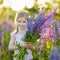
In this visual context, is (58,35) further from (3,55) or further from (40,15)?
(3,55)

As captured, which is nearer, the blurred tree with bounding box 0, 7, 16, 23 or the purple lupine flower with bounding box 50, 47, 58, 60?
the purple lupine flower with bounding box 50, 47, 58, 60

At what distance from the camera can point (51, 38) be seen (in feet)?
7.47

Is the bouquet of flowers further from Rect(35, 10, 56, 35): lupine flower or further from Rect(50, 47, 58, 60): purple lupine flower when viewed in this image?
Rect(50, 47, 58, 60): purple lupine flower

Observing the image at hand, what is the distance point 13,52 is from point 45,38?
35 centimetres

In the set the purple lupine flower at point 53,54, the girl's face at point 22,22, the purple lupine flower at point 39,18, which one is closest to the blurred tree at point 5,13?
the girl's face at point 22,22

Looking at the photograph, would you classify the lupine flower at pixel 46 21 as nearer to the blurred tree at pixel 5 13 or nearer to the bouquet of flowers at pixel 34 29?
the bouquet of flowers at pixel 34 29

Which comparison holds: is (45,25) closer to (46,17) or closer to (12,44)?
(46,17)

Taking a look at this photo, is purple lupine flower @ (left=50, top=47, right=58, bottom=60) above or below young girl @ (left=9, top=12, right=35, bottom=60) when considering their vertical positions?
below

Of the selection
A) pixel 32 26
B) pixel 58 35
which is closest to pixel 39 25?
pixel 32 26

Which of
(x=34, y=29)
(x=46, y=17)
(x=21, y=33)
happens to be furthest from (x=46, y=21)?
(x=21, y=33)

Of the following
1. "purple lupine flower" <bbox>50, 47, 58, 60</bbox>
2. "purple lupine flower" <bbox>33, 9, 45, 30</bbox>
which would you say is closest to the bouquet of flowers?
"purple lupine flower" <bbox>33, 9, 45, 30</bbox>

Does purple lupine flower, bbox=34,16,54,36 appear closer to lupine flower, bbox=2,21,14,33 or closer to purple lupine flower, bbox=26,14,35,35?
purple lupine flower, bbox=26,14,35,35

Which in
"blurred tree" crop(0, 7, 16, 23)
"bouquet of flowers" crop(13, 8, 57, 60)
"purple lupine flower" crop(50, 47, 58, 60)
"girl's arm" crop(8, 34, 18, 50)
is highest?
"blurred tree" crop(0, 7, 16, 23)

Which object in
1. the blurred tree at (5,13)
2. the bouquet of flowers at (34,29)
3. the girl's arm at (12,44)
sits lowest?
the girl's arm at (12,44)
